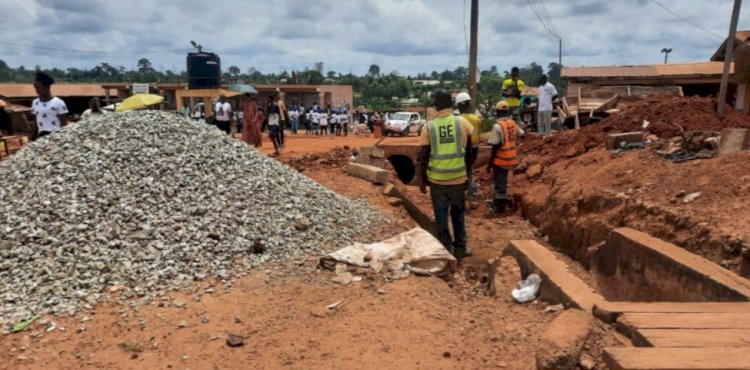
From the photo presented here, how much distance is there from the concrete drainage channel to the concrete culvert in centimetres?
599

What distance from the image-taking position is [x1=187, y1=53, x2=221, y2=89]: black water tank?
18719mm

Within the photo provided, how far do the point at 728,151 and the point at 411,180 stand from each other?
6.07 meters

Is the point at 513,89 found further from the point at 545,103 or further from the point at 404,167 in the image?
the point at 404,167

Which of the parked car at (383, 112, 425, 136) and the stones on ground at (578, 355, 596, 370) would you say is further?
the parked car at (383, 112, 425, 136)

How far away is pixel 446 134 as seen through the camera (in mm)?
5184

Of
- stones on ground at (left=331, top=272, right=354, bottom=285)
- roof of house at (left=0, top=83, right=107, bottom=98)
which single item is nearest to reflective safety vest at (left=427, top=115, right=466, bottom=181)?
stones on ground at (left=331, top=272, right=354, bottom=285)

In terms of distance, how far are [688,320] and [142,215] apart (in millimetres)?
4151

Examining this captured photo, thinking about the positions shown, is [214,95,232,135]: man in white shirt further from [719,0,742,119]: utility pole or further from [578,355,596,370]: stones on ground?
[578,355,596,370]: stones on ground

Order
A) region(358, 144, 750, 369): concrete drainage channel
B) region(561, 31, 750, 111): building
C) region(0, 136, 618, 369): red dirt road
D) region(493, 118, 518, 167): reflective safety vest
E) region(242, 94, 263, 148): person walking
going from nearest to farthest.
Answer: region(358, 144, 750, 369): concrete drainage channel
region(0, 136, 618, 369): red dirt road
region(493, 118, 518, 167): reflective safety vest
region(242, 94, 263, 148): person walking
region(561, 31, 750, 111): building

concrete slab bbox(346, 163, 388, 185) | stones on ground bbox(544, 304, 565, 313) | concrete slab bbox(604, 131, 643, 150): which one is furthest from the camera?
concrete slab bbox(346, 163, 388, 185)

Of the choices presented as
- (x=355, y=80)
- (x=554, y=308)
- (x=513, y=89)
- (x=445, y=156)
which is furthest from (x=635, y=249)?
(x=355, y=80)

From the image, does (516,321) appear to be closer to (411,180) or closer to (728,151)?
(728,151)

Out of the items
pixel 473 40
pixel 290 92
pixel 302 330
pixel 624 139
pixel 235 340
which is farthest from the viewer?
pixel 290 92

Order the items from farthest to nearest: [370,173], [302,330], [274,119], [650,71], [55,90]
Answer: [55,90] → [650,71] → [274,119] → [370,173] → [302,330]
